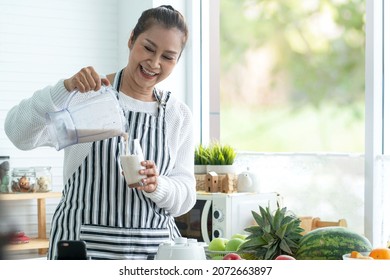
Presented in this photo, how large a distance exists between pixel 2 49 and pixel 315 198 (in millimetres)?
1626

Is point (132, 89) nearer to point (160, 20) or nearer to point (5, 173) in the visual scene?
point (160, 20)

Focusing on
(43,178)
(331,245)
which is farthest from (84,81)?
(43,178)

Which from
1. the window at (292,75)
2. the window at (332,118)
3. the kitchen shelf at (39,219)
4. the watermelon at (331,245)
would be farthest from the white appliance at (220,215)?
the watermelon at (331,245)

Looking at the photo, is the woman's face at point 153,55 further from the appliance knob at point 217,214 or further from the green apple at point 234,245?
the appliance knob at point 217,214

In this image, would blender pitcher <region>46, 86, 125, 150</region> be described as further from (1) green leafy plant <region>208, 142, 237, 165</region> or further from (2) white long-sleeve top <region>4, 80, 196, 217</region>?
(1) green leafy plant <region>208, 142, 237, 165</region>

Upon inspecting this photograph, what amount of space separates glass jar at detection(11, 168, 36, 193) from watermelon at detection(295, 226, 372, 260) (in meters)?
2.23

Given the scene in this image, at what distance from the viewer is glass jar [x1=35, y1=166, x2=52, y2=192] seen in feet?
10.9

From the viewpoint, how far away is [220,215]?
2961mm

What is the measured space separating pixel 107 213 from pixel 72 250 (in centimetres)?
91

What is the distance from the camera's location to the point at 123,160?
1.48 metres

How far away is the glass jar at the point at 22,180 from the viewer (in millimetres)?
3254

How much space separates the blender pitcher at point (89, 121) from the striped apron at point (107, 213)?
41 mm
